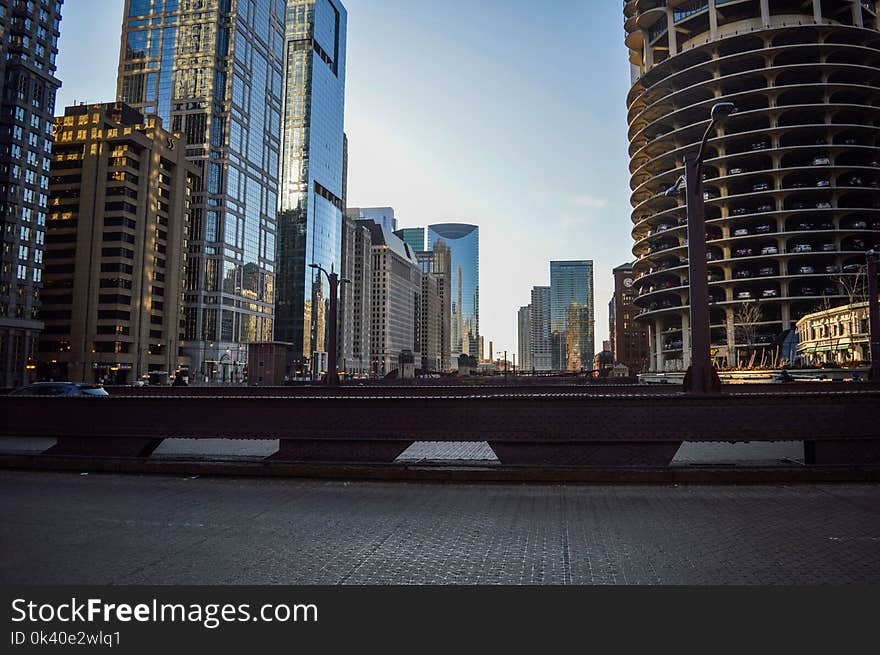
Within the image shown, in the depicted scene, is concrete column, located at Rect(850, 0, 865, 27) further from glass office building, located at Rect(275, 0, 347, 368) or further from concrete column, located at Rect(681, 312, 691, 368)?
glass office building, located at Rect(275, 0, 347, 368)

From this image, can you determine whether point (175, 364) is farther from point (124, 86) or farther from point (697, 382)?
point (697, 382)

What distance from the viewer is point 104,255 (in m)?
109

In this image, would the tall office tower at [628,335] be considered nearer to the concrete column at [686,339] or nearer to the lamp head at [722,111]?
the concrete column at [686,339]

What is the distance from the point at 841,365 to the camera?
35.4 meters

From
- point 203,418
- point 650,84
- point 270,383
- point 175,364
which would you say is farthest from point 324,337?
point 203,418

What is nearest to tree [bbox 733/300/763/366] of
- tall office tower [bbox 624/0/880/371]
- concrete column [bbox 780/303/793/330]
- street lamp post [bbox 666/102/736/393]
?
tall office tower [bbox 624/0/880/371]

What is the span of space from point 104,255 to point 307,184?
79.5 metres

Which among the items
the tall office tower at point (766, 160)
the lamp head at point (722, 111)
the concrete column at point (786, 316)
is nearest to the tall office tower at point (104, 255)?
A: the tall office tower at point (766, 160)

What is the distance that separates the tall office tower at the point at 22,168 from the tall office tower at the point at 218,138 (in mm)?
33470

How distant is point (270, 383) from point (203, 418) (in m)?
22.3

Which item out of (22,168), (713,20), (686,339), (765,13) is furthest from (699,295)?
(22,168)

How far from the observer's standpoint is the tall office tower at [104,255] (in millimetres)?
106562

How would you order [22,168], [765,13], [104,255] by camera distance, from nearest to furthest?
1. [765,13]
2. [22,168]
3. [104,255]

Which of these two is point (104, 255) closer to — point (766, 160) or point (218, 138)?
point (218, 138)
